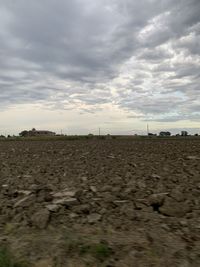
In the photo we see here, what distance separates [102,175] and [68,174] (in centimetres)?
123

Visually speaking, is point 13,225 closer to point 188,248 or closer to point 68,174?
point 188,248

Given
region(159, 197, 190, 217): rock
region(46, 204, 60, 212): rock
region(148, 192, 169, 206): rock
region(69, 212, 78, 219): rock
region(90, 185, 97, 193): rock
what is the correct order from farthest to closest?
region(90, 185, 97, 193): rock
region(148, 192, 169, 206): rock
region(46, 204, 60, 212): rock
region(159, 197, 190, 217): rock
region(69, 212, 78, 219): rock

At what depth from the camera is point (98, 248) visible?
6496 mm

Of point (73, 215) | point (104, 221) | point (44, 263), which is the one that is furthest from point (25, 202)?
point (44, 263)

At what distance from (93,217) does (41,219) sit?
0.91 m

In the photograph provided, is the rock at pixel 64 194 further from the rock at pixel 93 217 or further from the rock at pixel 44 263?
the rock at pixel 44 263

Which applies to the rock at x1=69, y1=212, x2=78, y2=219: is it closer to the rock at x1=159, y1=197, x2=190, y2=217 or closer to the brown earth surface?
the brown earth surface

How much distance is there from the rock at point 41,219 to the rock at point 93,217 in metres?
0.74

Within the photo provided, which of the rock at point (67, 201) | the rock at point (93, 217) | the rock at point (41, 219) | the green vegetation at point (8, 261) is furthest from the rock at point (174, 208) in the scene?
the green vegetation at point (8, 261)

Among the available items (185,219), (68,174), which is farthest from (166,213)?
(68,174)

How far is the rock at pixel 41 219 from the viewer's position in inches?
306

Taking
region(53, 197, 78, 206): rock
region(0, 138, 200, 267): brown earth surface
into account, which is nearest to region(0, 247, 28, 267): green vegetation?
region(0, 138, 200, 267): brown earth surface

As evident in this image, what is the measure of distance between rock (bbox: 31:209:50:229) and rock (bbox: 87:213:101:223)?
0.74m

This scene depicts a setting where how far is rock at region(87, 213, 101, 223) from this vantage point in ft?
25.5
